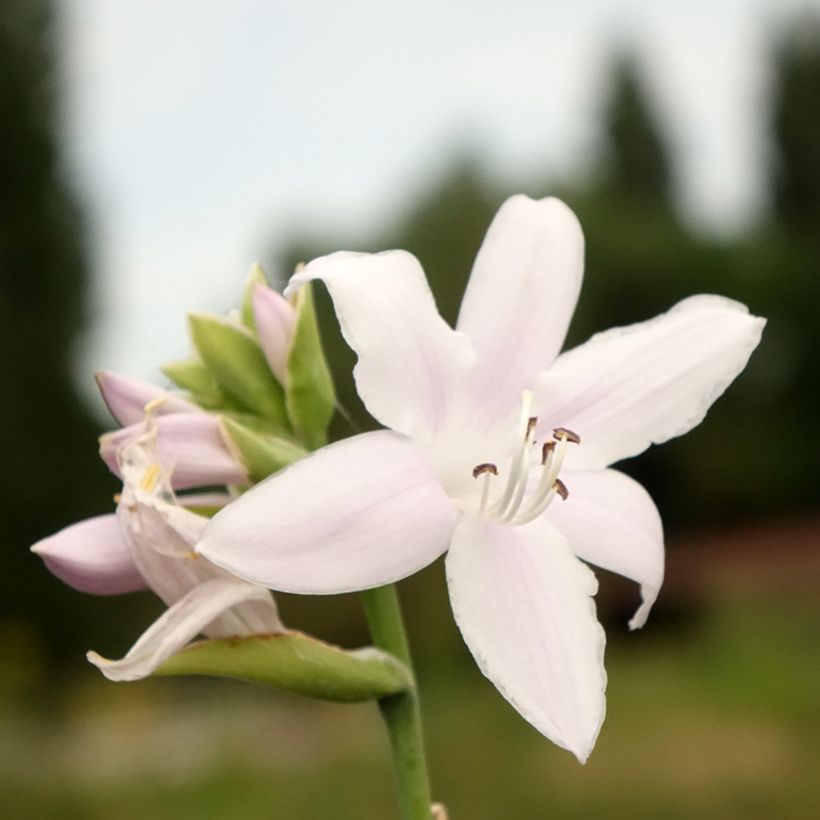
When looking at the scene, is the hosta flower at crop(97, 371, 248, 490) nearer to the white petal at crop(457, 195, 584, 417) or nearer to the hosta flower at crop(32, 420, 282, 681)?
the hosta flower at crop(32, 420, 282, 681)

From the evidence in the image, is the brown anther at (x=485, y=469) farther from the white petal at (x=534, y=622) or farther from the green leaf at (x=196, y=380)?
the green leaf at (x=196, y=380)

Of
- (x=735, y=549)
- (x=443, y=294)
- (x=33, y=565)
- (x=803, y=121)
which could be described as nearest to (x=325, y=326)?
(x=443, y=294)

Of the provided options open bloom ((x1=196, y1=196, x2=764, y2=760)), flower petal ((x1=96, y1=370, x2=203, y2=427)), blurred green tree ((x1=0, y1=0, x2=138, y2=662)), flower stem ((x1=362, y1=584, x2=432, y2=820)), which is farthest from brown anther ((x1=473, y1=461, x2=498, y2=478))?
blurred green tree ((x1=0, y1=0, x2=138, y2=662))

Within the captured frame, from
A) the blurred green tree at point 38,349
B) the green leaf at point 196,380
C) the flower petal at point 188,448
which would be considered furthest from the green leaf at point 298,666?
the blurred green tree at point 38,349

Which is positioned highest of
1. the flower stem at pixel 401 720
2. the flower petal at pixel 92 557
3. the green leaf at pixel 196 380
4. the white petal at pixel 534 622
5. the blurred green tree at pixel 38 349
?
the green leaf at pixel 196 380

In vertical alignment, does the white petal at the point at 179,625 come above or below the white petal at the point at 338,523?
below

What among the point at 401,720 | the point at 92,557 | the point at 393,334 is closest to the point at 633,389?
the point at 393,334

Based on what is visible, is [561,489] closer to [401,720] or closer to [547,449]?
[547,449]
